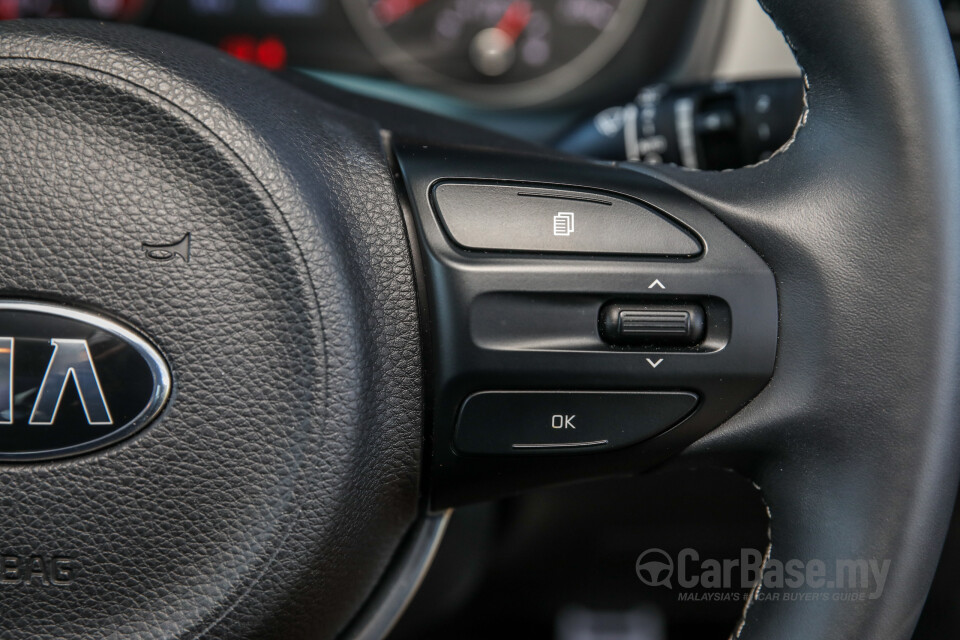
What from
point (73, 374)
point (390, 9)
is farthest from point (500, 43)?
point (73, 374)

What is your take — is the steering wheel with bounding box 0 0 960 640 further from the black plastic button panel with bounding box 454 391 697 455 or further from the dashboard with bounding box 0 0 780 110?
the dashboard with bounding box 0 0 780 110

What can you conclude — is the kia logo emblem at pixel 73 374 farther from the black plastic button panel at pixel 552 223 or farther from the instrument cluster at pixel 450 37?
the instrument cluster at pixel 450 37

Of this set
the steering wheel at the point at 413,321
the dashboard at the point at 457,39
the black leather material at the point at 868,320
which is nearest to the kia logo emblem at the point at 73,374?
the steering wheel at the point at 413,321

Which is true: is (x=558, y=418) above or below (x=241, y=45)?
below

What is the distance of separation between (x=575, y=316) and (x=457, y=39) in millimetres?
1125

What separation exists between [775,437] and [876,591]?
108 mm

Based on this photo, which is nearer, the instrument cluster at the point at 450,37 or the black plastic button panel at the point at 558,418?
the black plastic button panel at the point at 558,418

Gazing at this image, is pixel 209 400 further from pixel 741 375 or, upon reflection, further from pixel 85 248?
pixel 741 375

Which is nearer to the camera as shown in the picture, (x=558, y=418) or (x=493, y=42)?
(x=558, y=418)

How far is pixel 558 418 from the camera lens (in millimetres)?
584

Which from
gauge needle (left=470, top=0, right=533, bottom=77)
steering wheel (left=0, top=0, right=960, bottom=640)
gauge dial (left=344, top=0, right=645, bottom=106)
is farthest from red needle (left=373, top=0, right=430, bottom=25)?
steering wheel (left=0, top=0, right=960, bottom=640)

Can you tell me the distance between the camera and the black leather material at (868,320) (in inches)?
21.4

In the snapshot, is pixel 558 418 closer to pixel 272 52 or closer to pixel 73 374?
pixel 73 374

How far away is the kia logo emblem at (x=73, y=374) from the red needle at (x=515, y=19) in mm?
1184
